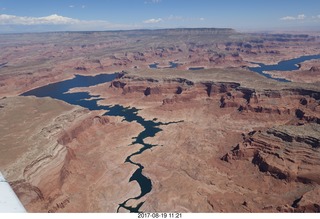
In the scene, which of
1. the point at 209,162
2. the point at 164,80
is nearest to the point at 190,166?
the point at 209,162

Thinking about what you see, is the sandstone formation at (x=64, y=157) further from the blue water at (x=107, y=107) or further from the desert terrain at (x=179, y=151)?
the blue water at (x=107, y=107)

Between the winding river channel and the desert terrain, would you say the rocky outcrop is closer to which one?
the desert terrain

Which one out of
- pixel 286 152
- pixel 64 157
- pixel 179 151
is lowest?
pixel 179 151

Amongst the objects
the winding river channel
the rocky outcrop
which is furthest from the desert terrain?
the winding river channel

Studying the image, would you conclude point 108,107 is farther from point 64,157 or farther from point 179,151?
point 64,157

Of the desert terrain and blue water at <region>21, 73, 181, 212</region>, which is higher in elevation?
the desert terrain

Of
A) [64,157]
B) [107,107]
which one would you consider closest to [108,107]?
[107,107]

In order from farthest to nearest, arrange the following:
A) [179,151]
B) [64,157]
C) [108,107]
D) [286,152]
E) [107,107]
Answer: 1. [107,107]
2. [108,107]
3. [179,151]
4. [64,157]
5. [286,152]

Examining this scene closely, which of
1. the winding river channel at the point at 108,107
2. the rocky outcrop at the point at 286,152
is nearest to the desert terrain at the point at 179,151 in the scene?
the rocky outcrop at the point at 286,152
